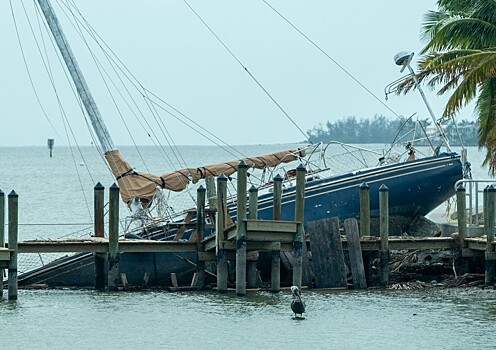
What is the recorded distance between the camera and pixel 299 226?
1086 inches

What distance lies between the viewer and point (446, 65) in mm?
32938

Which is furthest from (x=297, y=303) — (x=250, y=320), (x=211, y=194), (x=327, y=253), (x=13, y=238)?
(x=13, y=238)

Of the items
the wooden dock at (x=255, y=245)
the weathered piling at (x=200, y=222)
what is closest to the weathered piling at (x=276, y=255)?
the wooden dock at (x=255, y=245)

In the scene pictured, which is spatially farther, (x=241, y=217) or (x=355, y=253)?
(x=355, y=253)

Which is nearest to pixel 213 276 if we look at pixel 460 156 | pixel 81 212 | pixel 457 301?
pixel 457 301

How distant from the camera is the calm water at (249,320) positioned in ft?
77.3

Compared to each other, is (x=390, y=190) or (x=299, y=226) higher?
(x=390, y=190)

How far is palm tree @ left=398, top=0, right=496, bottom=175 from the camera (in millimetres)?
33000

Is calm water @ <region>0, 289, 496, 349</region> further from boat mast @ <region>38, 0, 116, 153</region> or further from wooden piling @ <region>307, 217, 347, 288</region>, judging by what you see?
boat mast @ <region>38, 0, 116, 153</region>

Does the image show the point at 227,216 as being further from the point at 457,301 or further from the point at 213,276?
the point at 457,301

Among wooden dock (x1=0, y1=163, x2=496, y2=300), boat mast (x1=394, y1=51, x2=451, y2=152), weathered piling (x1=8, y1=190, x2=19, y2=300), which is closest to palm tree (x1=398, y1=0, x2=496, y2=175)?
boat mast (x1=394, y1=51, x2=451, y2=152)

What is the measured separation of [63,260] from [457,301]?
9736 millimetres

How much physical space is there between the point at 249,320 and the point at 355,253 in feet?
13.6

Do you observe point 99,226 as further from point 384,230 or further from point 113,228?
point 384,230
